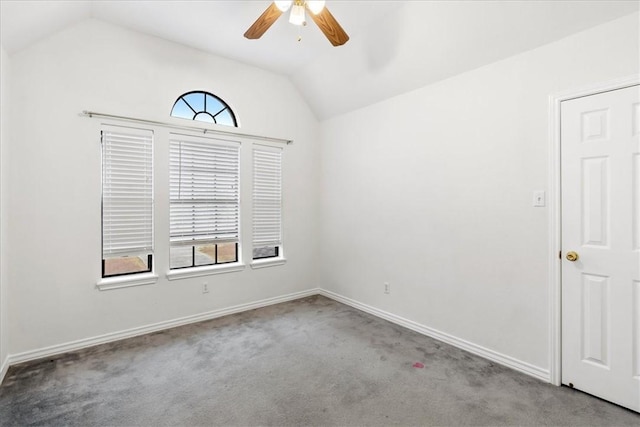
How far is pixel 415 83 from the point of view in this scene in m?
3.23

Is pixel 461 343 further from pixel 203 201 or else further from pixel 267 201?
pixel 203 201

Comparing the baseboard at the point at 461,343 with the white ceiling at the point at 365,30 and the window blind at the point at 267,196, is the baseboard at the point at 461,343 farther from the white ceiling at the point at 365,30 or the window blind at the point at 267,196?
the white ceiling at the point at 365,30

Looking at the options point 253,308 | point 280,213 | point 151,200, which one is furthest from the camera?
point 280,213

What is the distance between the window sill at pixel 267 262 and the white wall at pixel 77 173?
537 mm

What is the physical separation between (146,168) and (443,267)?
3.27 m

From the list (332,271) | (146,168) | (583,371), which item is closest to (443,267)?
(583,371)

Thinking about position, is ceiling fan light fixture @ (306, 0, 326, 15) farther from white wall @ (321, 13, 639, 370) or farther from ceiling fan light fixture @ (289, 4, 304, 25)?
white wall @ (321, 13, 639, 370)

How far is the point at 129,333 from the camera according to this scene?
3.14 meters

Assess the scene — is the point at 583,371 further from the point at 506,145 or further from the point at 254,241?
the point at 254,241

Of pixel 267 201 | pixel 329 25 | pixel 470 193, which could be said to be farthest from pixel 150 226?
pixel 470 193

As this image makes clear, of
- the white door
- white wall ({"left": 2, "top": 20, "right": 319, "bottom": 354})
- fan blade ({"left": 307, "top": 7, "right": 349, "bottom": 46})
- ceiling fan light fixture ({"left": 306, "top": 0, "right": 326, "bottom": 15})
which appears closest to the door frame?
the white door

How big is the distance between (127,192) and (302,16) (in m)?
2.41

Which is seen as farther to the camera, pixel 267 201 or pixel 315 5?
pixel 267 201

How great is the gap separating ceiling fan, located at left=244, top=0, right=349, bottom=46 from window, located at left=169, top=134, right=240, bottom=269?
1606 mm
